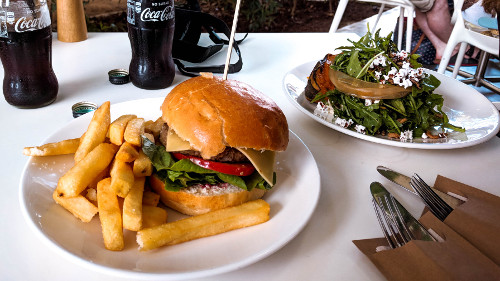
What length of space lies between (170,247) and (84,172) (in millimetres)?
345

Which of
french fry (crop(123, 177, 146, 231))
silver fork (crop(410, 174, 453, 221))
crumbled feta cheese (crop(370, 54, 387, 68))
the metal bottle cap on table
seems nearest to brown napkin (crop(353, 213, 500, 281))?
silver fork (crop(410, 174, 453, 221))

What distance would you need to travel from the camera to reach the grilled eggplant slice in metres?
2.04

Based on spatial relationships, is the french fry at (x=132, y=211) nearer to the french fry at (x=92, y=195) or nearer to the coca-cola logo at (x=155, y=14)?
the french fry at (x=92, y=195)

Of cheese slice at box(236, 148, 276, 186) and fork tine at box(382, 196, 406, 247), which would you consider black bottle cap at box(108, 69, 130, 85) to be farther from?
fork tine at box(382, 196, 406, 247)

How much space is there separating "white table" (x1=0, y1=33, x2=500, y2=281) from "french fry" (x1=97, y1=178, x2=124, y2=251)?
9cm

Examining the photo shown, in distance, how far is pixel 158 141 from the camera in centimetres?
153

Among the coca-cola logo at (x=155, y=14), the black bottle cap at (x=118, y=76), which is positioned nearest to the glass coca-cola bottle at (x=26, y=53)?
the black bottle cap at (x=118, y=76)

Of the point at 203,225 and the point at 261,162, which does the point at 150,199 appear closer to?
the point at 203,225

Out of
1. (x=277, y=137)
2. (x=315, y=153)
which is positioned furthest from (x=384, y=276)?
(x=315, y=153)

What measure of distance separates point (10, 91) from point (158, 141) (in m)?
0.82

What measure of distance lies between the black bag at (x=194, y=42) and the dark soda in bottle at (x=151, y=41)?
0.25 meters

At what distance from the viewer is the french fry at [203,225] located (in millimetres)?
1123

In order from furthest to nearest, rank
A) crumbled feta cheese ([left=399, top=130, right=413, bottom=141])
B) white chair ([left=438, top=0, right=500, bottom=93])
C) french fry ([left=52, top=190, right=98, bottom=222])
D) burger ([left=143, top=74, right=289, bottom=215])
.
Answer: white chair ([left=438, top=0, right=500, bottom=93]) → crumbled feta cheese ([left=399, top=130, right=413, bottom=141]) → burger ([left=143, top=74, right=289, bottom=215]) → french fry ([left=52, top=190, right=98, bottom=222])

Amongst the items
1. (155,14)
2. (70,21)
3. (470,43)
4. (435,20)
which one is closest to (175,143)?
(155,14)
